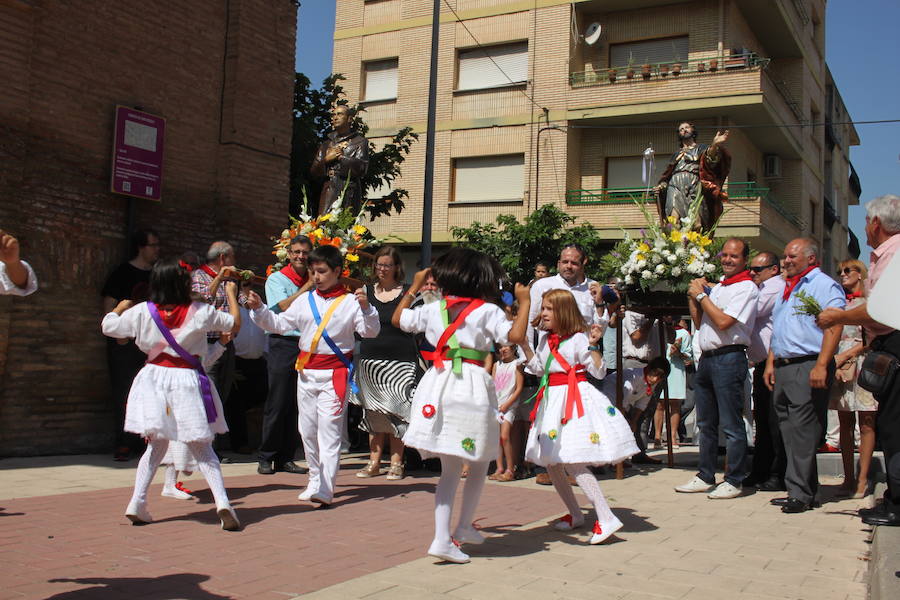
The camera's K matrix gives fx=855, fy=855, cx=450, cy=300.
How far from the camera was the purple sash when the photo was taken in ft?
19.7

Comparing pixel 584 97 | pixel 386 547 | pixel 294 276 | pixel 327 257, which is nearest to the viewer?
pixel 386 547

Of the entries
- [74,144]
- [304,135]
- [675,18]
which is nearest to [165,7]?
[74,144]

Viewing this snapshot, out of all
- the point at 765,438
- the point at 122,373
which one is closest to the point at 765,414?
the point at 765,438

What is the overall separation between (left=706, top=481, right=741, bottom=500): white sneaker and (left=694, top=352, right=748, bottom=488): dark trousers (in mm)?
50

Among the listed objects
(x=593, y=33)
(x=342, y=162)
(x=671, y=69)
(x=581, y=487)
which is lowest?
(x=581, y=487)

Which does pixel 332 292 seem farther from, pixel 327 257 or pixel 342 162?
pixel 342 162

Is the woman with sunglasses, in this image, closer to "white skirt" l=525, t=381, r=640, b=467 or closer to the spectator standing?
"white skirt" l=525, t=381, r=640, b=467

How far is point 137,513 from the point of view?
579 cm

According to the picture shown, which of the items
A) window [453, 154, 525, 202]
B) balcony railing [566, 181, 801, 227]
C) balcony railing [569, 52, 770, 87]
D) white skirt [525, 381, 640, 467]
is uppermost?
balcony railing [569, 52, 770, 87]

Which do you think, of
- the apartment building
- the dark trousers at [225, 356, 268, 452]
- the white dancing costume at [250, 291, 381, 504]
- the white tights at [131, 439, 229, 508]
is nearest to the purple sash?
the white tights at [131, 439, 229, 508]

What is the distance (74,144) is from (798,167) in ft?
88.9

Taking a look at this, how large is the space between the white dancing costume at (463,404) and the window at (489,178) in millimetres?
22405

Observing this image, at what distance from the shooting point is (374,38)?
30.8 m

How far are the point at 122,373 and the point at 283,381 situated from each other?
6.44 ft
